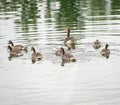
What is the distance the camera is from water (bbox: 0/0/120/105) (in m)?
18.9

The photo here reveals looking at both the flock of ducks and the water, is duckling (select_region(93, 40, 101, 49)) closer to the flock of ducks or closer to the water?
the flock of ducks

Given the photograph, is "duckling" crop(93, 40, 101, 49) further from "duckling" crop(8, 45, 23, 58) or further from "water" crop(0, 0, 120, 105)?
"duckling" crop(8, 45, 23, 58)

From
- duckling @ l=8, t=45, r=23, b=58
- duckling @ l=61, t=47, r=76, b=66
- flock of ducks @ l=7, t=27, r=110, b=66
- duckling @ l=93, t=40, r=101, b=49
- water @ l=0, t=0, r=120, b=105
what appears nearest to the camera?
water @ l=0, t=0, r=120, b=105

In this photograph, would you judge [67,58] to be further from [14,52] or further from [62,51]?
[14,52]

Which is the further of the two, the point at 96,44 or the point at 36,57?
the point at 96,44

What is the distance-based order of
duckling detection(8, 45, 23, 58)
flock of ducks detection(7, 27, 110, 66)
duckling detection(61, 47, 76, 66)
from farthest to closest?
duckling detection(8, 45, 23, 58) < flock of ducks detection(7, 27, 110, 66) < duckling detection(61, 47, 76, 66)

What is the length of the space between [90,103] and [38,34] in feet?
46.1

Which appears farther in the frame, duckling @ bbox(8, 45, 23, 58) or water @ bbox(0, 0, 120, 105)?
duckling @ bbox(8, 45, 23, 58)

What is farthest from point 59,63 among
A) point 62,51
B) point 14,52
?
point 14,52

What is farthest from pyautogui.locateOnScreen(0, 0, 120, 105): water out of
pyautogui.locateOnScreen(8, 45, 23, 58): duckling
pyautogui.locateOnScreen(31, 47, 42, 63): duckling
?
pyautogui.locateOnScreen(8, 45, 23, 58): duckling

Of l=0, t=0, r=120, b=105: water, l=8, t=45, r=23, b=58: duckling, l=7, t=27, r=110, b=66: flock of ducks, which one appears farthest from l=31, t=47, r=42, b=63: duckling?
l=8, t=45, r=23, b=58: duckling

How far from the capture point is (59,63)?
2406 cm

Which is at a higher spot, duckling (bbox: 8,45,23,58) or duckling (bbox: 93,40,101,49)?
duckling (bbox: 93,40,101,49)

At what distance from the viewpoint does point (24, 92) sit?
1948 centimetres
